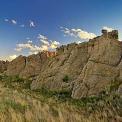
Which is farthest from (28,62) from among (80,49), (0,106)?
(0,106)

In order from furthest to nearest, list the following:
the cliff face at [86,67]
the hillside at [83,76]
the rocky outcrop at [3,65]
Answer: the rocky outcrop at [3,65]
the cliff face at [86,67]
the hillside at [83,76]

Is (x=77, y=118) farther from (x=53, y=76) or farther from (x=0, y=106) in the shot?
(x=53, y=76)

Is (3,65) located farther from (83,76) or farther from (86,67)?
(83,76)

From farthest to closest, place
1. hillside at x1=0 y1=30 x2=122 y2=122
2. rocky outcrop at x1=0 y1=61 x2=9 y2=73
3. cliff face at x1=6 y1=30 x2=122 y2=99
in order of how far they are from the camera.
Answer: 1. rocky outcrop at x1=0 y1=61 x2=9 y2=73
2. cliff face at x1=6 y1=30 x2=122 y2=99
3. hillside at x1=0 y1=30 x2=122 y2=122

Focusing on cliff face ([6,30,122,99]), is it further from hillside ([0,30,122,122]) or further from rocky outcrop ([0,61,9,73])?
rocky outcrop ([0,61,9,73])

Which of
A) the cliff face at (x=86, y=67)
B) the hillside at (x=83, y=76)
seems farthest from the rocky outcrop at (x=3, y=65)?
the hillside at (x=83, y=76)

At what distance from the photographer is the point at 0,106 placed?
10008mm

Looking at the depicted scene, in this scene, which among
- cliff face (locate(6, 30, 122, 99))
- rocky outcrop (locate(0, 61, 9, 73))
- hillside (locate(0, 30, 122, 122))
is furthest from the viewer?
rocky outcrop (locate(0, 61, 9, 73))

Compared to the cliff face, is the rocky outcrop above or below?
above

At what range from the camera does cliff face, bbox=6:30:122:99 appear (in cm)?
3431

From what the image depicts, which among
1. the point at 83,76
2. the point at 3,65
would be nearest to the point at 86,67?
the point at 83,76

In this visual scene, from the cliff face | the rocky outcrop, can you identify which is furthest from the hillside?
the rocky outcrop

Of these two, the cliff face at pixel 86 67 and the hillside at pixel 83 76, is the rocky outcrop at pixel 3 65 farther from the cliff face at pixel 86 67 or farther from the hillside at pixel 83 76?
the hillside at pixel 83 76

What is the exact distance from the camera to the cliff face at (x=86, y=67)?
113 ft
